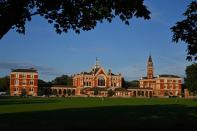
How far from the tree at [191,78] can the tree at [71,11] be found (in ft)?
288

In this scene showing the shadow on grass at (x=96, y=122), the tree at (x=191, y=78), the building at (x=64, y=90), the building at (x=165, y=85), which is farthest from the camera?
the building at (x=165, y=85)

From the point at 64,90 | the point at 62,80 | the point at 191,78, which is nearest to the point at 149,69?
the point at 62,80

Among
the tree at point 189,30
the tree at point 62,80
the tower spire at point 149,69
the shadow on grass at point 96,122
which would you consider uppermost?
the tower spire at point 149,69

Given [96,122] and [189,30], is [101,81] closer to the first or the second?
[96,122]

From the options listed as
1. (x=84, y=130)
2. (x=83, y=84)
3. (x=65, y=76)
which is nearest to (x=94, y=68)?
(x=83, y=84)

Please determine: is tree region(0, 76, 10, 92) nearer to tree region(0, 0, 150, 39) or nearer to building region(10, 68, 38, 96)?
building region(10, 68, 38, 96)

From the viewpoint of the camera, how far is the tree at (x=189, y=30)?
44.7 feet

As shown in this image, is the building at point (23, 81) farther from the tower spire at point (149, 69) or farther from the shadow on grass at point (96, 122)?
the shadow on grass at point (96, 122)


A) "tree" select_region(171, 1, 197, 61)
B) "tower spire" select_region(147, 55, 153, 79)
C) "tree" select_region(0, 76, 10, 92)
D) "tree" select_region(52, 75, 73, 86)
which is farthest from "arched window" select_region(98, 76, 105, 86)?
"tree" select_region(171, 1, 197, 61)

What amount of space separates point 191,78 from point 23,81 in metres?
61.8

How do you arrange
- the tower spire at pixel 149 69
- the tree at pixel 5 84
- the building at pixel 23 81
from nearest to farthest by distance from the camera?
1. the building at pixel 23 81
2. the tree at pixel 5 84
3. the tower spire at pixel 149 69

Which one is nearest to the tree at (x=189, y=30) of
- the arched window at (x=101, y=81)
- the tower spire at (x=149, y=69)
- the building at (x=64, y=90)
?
the building at (x=64, y=90)

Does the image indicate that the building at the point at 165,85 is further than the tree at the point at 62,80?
No

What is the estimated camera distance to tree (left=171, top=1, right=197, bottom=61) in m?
13.6
